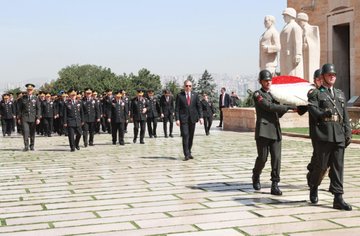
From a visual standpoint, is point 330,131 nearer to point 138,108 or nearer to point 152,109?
point 138,108

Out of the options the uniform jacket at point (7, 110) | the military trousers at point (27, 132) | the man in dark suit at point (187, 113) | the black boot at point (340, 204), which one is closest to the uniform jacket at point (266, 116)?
the black boot at point (340, 204)

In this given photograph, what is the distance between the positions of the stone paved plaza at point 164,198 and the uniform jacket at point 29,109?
3088 millimetres

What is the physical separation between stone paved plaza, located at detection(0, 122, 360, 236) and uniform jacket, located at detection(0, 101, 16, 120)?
1343 cm

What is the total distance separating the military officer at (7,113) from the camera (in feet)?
84.2

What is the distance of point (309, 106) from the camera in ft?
22.5

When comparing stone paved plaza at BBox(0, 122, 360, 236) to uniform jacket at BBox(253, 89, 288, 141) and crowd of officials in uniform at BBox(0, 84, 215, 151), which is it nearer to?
uniform jacket at BBox(253, 89, 288, 141)

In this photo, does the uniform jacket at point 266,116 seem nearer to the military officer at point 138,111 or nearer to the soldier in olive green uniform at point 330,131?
the soldier in olive green uniform at point 330,131

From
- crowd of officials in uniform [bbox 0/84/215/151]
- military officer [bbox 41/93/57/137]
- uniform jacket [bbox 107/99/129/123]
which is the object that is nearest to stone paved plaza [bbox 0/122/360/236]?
crowd of officials in uniform [bbox 0/84/215/151]

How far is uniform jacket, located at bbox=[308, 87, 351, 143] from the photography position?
6691mm

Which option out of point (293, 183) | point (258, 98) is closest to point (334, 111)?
point (258, 98)

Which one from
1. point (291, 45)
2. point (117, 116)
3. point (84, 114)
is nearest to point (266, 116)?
point (84, 114)

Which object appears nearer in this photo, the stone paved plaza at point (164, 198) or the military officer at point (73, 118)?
the stone paved plaza at point (164, 198)

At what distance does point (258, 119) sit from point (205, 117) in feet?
42.6

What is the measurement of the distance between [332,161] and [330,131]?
13.7 inches
